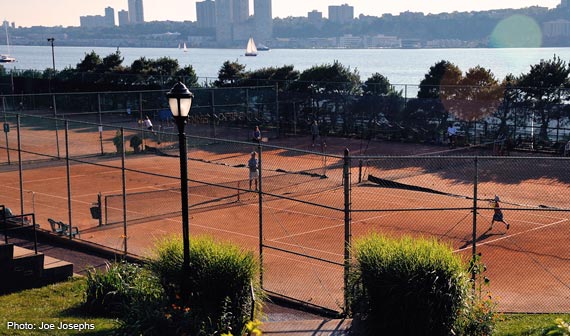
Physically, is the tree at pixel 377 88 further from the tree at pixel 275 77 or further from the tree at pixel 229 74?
the tree at pixel 229 74

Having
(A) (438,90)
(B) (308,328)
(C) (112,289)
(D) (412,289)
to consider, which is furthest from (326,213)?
(A) (438,90)

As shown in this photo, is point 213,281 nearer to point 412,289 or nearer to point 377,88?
point 412,289

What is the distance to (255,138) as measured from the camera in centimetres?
4200

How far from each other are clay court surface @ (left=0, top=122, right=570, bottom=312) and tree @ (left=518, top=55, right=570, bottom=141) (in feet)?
18.8

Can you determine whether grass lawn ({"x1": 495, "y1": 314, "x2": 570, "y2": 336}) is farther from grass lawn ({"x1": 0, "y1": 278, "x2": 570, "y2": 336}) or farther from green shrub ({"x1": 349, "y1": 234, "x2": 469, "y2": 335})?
green shrub ({"x1": 349, "y1": 234, "x2": 469, "y2": 335})

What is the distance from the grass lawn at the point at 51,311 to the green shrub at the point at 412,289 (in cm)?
391

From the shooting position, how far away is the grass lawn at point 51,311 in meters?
12.1

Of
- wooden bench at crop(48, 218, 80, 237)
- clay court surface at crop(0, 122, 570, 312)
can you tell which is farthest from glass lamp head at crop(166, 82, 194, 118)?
wooden bench at crop(48, 218, 80, 237)

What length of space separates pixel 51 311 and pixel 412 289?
21.4 feet

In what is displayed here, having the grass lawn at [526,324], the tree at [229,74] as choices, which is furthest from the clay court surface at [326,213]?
the tree at [229,74]

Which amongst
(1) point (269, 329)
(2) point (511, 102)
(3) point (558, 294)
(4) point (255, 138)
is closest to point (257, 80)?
(4) point (255, 138)

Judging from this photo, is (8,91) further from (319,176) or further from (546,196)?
(546,196)

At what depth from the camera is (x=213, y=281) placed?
1188cm

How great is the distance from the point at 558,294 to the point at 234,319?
820cm
